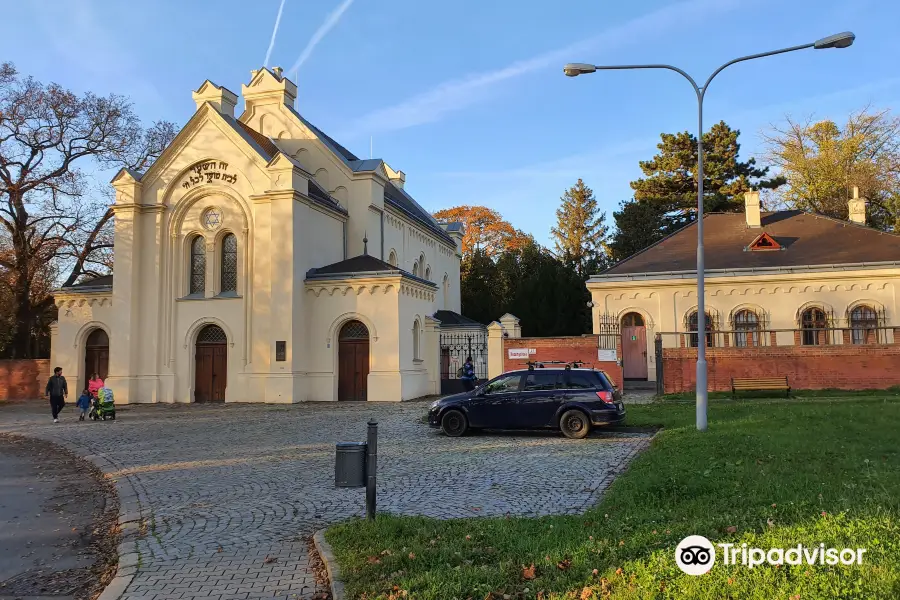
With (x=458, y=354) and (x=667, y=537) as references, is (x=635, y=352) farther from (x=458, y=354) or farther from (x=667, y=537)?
(x=667, y=537)

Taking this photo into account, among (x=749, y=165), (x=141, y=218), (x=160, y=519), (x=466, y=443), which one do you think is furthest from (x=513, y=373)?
(x=749, y=165)

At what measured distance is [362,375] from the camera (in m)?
26.3

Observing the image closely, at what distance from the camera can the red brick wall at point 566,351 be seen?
76.1 feet

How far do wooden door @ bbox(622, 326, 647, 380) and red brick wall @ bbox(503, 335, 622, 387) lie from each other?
21.7 feet

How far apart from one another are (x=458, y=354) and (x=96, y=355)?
17.0 meters

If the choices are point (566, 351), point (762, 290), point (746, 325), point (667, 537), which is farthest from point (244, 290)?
point (667, 537)

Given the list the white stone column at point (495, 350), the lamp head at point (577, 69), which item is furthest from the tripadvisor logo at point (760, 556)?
the white stone column at point (495, 350)

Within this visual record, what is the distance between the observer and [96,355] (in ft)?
98.9

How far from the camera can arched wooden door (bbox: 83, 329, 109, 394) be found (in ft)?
98.4

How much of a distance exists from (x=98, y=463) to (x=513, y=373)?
8.68m

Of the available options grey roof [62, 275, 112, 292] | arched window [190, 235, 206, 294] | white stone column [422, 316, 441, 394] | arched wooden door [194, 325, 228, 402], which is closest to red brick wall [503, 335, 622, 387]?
white stone column [422, 316, 441, 394]

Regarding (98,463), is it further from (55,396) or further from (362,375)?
(362,375)

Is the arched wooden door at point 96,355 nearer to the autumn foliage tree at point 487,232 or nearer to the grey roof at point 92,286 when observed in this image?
the grey roof at point 92,286

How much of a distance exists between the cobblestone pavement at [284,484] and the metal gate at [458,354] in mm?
10343
